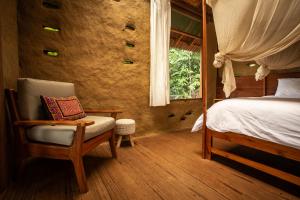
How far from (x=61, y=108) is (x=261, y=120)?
6.17 ft

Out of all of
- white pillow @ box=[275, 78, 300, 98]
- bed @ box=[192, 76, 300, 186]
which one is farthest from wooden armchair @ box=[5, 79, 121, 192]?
white pillow @ box=[275, 78, 300, 98]

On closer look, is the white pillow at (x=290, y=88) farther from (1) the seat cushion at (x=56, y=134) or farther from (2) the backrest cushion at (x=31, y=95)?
(2) the backrest cushion at (x=31, y=95)

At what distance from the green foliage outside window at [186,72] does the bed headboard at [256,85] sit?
0.59 m

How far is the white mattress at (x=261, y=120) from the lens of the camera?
136 cm

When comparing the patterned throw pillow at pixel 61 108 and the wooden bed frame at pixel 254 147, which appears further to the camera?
the patterned throw pillow at pixel 61 108

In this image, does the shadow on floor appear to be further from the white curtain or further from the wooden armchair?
the wooden armchair

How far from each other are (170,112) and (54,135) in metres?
2.33

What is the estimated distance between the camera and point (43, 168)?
1807 millimetres

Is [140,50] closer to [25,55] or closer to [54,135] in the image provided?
[25,55]

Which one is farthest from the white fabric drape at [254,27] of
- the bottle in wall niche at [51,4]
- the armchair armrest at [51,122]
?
the bottle in wall niche at [51,4]

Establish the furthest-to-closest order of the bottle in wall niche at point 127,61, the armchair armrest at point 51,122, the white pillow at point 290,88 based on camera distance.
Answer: the bottle in wall niche at point 127,61, the white pillow at point 290,88, the armchair armrest at point 51,122

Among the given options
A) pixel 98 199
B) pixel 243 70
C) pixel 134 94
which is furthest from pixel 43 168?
pixel 243 70

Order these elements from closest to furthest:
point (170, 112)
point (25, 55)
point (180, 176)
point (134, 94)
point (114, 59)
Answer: point (180, 176), point (25, 55), point (114, 59), point (134, 94), point (170, 112)

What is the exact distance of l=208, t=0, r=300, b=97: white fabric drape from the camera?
1495 millimetres
